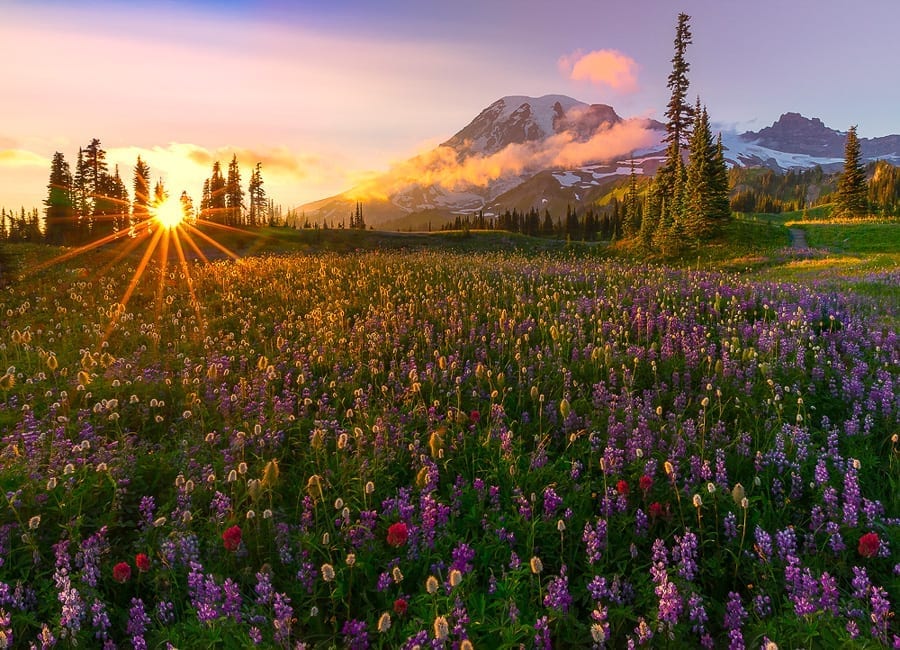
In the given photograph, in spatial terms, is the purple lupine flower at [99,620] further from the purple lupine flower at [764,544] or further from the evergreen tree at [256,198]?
the evergreen tree at [256,198]

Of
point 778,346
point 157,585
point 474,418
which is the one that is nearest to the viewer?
point 157,585

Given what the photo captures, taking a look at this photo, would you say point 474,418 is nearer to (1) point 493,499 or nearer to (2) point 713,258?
(1) point 493,499

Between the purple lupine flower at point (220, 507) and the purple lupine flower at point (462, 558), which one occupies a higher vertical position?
the purple lupine flower at point (220, 507)

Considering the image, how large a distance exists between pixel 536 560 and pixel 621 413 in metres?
2.80

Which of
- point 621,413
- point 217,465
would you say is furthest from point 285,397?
point 621,413

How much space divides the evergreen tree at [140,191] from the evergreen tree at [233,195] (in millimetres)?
18456

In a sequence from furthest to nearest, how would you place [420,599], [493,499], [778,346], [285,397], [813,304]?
[813,304]
[778,346]
[285,397]
[493,499]
[420,599]

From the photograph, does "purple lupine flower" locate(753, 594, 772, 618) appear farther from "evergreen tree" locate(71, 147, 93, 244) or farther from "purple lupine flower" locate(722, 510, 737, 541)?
"evergreen tree" locate(71, 147, 93, 244)

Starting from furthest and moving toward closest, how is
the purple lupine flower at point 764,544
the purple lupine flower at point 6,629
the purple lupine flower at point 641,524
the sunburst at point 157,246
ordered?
the sunburst at point 157,246
the purple lupine flower at point 641,524
the purple lupine flower at point 764,544
the purple lupine flower at point 6,629

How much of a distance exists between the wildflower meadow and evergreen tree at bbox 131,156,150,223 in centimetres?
9966

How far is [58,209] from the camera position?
72.8 metres

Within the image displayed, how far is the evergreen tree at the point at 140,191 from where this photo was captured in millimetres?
88625

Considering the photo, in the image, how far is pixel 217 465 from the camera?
4.19m

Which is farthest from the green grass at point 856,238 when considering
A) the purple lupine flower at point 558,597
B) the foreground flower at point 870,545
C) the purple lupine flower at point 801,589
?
the purple lupine flower at point 558,597
